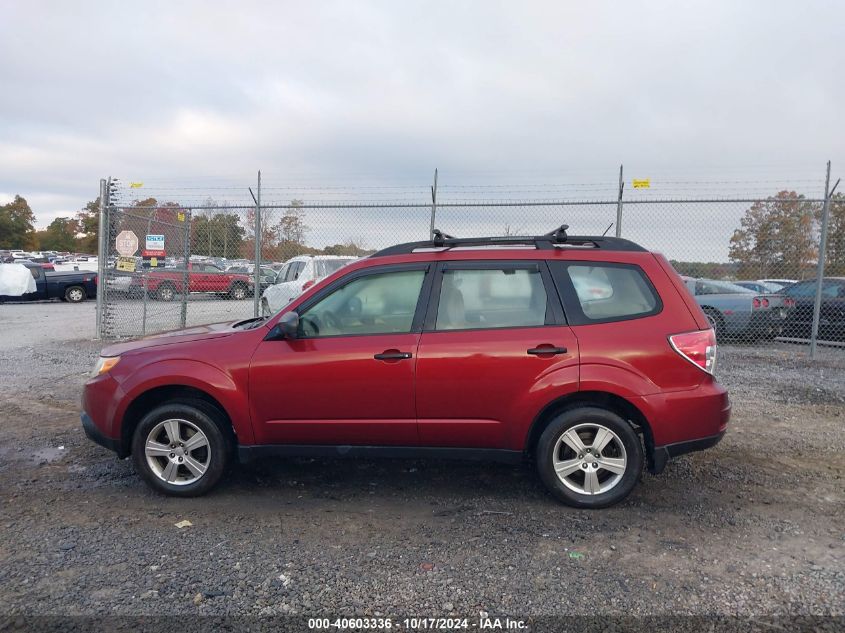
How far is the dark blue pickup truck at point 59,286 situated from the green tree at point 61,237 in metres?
63.0

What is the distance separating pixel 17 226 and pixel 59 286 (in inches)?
2376

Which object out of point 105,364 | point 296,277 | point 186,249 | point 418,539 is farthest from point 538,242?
point 296,277

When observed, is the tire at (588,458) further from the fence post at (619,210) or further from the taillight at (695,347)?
the fence post at (619,210)

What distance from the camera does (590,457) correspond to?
13.8 ft

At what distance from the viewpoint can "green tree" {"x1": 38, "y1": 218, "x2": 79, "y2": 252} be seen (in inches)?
3125

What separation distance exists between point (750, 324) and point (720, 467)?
24.2 feet

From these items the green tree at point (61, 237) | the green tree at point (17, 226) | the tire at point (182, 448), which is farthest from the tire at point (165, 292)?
the green tree at point (61, 237)

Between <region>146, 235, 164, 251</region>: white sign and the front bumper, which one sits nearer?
the front bumper

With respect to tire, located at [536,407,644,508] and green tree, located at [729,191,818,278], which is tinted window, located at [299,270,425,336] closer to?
tire, located at [536,407,644,508]

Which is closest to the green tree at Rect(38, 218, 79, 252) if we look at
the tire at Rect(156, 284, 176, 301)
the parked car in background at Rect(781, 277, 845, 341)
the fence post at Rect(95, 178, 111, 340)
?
the tire at Rect(156, 284, 176, 301)

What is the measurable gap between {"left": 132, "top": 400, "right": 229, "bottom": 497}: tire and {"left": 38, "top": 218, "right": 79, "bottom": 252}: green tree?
84.0 metres

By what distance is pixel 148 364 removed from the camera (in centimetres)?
441

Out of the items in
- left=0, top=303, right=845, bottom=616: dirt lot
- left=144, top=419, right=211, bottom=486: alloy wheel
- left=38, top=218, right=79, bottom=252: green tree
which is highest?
left=38, top=218, right=79, bottom=252: green tree

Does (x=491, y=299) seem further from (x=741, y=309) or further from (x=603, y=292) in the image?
(x=741, y=309)
